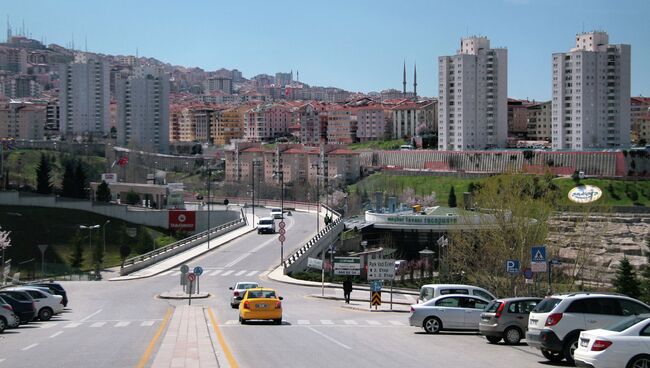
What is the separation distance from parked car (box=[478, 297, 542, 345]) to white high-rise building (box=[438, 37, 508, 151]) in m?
143

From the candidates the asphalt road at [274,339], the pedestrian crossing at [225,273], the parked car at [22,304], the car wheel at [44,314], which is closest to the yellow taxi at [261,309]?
the asphalt road at [274,339]

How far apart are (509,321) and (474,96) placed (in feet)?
474

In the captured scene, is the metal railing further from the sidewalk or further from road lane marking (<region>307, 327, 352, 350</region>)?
road lane marking (<region>307, 327, 352, 350</region>)

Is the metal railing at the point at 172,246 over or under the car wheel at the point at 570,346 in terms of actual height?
under

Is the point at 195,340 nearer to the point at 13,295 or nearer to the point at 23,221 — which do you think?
the point at 13,295

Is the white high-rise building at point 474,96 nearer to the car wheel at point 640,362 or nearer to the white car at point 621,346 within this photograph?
the white car at point 621,346

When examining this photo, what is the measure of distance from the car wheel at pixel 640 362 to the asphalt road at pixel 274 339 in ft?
11.6

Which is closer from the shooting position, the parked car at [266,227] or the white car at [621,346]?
the white car at [621,346]

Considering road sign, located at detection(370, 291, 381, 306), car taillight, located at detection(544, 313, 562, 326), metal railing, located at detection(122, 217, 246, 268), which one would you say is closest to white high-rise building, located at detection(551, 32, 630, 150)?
metal railing, located at detection(122, 217, 246, 268)

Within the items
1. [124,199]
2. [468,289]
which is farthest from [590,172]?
[468,289]

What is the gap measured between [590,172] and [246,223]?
65.3 meters

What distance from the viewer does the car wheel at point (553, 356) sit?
20.0 meters

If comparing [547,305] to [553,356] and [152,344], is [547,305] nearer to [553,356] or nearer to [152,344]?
[553,356]

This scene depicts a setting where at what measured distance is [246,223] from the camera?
9806cm
